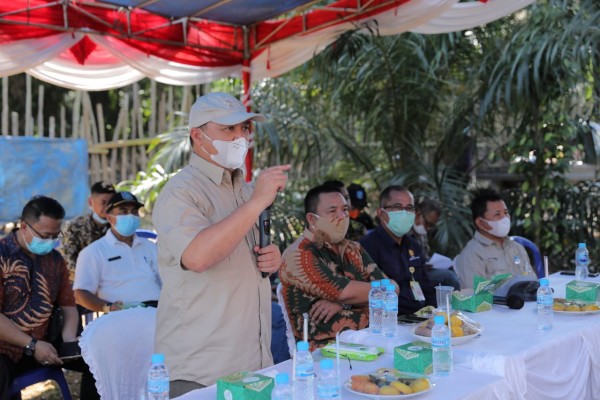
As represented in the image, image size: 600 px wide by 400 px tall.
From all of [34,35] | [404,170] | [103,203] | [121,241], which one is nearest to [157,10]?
[34,35]

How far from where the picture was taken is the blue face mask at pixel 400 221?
13.4 ft

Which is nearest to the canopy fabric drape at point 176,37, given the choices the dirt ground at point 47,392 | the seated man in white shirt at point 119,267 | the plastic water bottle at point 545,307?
the seated man in white shirt at point 119,267

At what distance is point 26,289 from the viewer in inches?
141

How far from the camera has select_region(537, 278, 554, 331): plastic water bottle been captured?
285cm

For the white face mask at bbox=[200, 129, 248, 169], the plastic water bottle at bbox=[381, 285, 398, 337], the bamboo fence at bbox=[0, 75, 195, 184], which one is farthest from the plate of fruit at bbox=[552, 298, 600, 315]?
the bamboo fence at bbox=[0, 75, 195, 184]

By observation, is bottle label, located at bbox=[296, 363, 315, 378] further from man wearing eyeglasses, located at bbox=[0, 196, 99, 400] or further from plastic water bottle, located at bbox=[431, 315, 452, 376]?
man wearing eyeglasses, located at bbox=[0, 196, 99, 400]

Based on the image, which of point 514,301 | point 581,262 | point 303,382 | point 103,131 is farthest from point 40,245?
point 103,131

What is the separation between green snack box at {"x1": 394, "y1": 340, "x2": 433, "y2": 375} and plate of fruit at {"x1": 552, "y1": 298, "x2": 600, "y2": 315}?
113cm

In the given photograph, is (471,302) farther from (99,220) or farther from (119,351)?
(99,220)

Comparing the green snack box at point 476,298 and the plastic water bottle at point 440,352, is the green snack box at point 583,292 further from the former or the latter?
the plastic water bottle at point 440,352

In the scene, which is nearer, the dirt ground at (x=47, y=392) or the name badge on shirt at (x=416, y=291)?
the name badge on shirt at (x=416, y=291)

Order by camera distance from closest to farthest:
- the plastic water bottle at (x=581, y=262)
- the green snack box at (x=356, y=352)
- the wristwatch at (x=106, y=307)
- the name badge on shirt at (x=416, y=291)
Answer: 1. the green snack box at (x=356, y=352)
2. the name badge on shirt at (x=416, y=291)
3. the wristwatch at (x=106, y=307)
4. the plastic water bottle at (x=581, y=262)

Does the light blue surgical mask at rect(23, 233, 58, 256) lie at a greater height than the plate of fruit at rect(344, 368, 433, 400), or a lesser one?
greater

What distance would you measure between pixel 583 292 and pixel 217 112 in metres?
2.09
